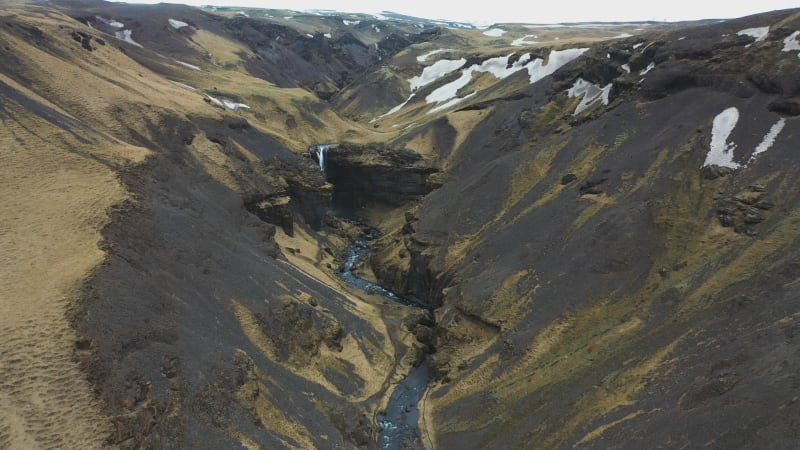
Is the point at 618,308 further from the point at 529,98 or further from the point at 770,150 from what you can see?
the point at 529,98

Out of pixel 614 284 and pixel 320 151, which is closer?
pixel 614 284

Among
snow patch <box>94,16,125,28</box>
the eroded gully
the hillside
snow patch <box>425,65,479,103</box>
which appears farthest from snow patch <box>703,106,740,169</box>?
snow patch <box>94,16,125,28</box>

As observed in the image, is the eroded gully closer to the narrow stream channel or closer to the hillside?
the narrow stream channel

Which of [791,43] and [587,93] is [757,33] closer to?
[791,43]

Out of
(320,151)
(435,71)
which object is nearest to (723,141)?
(320,151)

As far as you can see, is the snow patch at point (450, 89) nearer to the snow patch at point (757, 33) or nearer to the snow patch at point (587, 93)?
the snow patch at point (587, 93)
